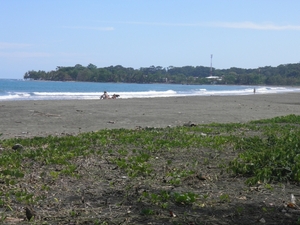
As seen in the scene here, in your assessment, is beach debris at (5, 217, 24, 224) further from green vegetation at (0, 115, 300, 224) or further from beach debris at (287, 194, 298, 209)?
beach debris at (287, 194, 298, 209)

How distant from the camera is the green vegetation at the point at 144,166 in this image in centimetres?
545

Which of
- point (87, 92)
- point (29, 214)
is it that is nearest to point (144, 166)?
point (29, 214)

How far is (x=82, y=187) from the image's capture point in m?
6.10

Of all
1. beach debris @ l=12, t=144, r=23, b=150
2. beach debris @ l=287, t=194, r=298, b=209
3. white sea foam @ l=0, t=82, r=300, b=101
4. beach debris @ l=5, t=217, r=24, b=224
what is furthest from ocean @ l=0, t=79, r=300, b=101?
beach debris @ l=287, t=194, r=298, b=209

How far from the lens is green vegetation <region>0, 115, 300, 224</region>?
545 cm

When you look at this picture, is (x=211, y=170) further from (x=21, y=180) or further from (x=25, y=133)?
(x=25, y=133)

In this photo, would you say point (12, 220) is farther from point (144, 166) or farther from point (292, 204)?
point (292, 204)

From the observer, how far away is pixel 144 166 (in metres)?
7.18

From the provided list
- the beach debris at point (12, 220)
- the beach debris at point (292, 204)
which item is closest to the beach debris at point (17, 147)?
the beach debris at point (12, 220)

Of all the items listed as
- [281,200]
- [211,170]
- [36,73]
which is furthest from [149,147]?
[36,73]

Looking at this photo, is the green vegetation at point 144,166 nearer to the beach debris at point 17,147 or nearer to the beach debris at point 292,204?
the beach debris at point 17,147

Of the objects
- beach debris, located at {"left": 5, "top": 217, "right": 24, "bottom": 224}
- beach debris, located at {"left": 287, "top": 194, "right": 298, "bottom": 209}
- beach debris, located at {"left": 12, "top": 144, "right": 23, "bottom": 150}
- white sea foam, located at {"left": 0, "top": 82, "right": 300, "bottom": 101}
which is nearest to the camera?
beach debris, located at {"left": 5, "top": 217, "right": 24, "bottom": 224}

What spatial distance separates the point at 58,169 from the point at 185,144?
10.4 ft

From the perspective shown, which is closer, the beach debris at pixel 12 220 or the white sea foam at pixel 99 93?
the beach debris at pixel 12 220
